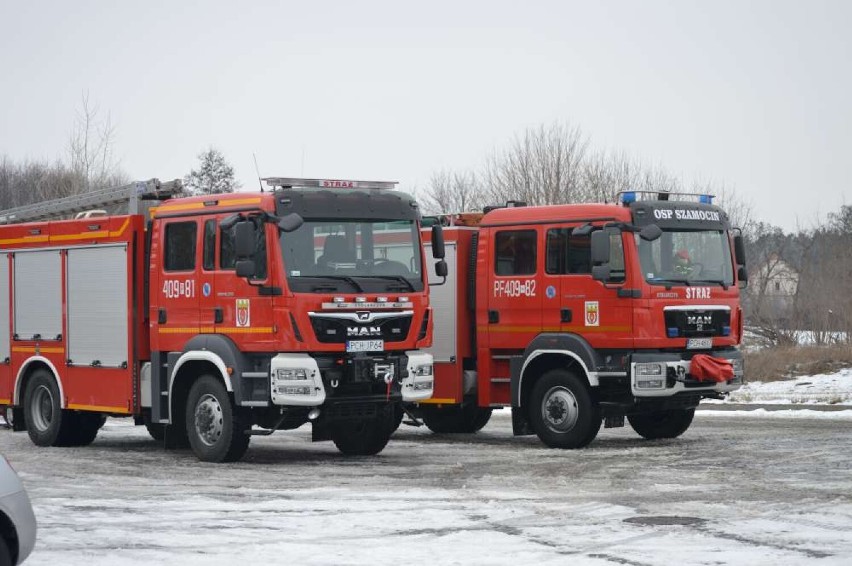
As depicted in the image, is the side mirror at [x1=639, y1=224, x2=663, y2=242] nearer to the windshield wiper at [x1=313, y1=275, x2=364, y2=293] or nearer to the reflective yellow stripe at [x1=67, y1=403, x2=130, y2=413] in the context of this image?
the windshield wiper at [x1=313, y1=275, x2=364, y2=293]

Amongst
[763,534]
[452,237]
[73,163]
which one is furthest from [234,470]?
[73,163]

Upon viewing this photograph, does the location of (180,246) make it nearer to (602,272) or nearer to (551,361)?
(551,361)

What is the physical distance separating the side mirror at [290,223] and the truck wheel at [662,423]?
5917 mm

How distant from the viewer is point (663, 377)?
1705 centimetres

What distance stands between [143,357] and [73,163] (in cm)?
2242

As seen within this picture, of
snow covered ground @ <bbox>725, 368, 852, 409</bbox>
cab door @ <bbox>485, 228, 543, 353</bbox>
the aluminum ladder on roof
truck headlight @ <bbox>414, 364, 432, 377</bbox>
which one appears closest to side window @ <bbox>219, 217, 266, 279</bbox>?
the aluminum ladder on roof

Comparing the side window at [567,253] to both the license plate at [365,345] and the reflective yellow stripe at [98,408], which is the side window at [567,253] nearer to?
the license plate at [365,345]

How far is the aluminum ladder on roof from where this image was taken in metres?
17.6

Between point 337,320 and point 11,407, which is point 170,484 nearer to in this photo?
point 337,320

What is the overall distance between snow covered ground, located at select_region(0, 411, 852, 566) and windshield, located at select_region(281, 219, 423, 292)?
6.76 feet

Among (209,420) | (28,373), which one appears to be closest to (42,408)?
(28,373)

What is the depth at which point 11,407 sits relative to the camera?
63.2ft

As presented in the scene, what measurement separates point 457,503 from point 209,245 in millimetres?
5133

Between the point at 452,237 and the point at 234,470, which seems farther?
the point at 452,237
